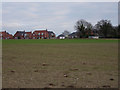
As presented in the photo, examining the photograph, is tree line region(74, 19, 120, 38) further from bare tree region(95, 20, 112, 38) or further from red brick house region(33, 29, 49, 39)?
red brick house region(33, 29, 49, 39)

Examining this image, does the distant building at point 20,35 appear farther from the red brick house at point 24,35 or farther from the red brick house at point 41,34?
the red brick house at point 41,34

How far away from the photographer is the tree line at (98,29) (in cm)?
9088

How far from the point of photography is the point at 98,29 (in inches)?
3851

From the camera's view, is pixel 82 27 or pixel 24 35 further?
pixel 24 35

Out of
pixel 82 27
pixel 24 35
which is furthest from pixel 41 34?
pixel 82 27

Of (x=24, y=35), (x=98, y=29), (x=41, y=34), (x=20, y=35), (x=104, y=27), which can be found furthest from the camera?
(x=20, y=35)

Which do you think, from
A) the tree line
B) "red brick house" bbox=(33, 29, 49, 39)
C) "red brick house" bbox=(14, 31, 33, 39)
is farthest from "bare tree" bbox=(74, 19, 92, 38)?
"red brick house" bbox=(14, 31, 33, 39)

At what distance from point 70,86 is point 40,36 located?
131 meters

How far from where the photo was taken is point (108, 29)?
91250 mm

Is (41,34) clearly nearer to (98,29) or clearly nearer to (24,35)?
(24,35)

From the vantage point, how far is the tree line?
90.9 m

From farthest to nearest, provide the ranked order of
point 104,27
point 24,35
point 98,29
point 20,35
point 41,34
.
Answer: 1. point 20,35
2. point 24,35
3. point 41,34
4. point 98,29
5. point 104,27

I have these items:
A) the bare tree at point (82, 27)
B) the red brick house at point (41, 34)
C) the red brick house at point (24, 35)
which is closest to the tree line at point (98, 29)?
the bare tree at point (82, 27)

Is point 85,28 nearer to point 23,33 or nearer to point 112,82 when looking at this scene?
point 23,33
